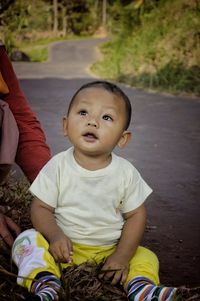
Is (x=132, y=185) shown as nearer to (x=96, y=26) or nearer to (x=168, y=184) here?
(x=168, y=184)

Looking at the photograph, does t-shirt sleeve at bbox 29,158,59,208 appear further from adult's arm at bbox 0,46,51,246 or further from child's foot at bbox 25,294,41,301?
adult's arm at bbox 0,46,51,246

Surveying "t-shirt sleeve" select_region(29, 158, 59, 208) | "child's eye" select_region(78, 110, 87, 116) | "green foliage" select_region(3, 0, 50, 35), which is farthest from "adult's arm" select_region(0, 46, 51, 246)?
"green foliage" select_region(3, 0, 50, 35)

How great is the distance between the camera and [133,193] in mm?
2160

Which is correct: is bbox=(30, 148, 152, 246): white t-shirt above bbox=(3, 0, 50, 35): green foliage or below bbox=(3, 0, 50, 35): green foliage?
above

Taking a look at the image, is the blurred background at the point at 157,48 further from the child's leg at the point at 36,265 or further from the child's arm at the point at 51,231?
the child's leg at the point at 36,265

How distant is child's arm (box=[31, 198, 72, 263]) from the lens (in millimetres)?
1979

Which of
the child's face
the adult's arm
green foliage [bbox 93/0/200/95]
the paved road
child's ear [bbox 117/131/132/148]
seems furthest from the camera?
green foliage [bbox 93/0/200/95]

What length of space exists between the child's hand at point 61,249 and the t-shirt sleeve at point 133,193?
0.92 feet

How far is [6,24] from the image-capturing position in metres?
21.9

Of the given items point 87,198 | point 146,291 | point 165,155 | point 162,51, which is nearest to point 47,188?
point 87,198

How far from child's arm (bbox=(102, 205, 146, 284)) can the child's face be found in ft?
0.86

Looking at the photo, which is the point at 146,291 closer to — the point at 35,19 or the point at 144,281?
the point at 144,281

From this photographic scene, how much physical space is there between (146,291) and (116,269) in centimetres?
15

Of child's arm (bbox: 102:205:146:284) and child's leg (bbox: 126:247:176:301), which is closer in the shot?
child's leg (bbox: 126:247:176:301)
